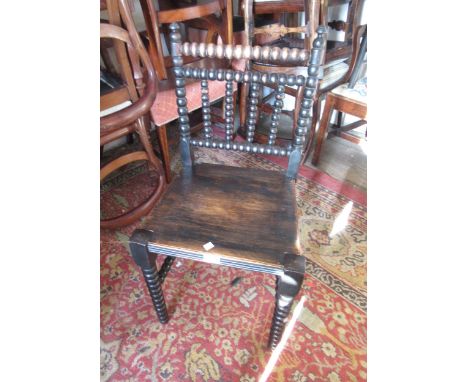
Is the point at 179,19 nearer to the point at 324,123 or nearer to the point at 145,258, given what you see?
the point at 324,123

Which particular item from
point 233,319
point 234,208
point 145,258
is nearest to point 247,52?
point 234,208

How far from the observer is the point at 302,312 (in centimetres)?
116

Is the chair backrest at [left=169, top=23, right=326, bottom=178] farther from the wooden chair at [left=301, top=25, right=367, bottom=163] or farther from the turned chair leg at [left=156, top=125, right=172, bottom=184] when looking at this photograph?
the wooden chair at [left=301, top=25, right=367, bottom=163]

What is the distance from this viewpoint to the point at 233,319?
1139mm

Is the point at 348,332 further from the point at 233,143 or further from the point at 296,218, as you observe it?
the point at 233,143

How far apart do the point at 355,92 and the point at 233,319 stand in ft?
4.33

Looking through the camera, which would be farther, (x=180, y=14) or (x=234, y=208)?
(x=180, y=14)

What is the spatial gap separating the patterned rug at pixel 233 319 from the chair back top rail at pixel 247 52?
0.90 meters

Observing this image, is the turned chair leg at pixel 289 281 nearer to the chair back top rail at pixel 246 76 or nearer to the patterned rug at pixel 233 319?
the patterned rug at pixel 233 319

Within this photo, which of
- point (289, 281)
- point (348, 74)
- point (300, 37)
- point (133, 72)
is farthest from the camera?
point (300, 37)

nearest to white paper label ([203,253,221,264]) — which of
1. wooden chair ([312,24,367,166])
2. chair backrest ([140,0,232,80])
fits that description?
chair backrest ([140,0,232,80])

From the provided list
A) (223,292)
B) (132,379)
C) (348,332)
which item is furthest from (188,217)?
(348,332)

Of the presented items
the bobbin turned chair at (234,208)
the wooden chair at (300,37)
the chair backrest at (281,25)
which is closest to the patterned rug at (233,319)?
the bobbin turned chair at (234,208)
